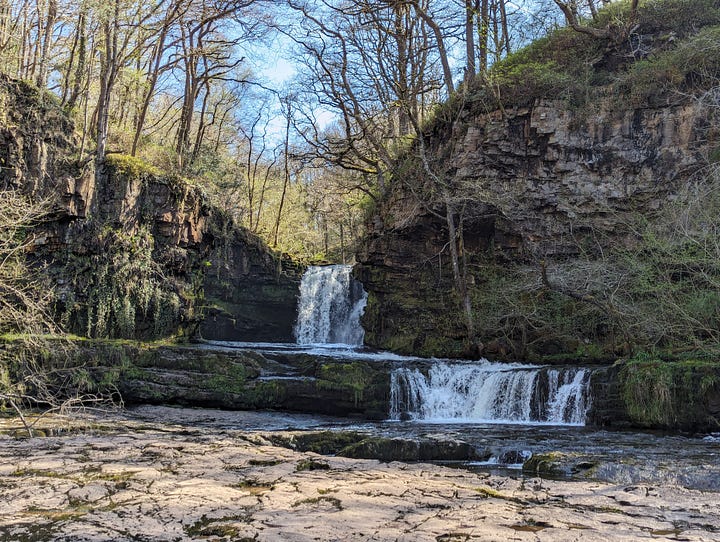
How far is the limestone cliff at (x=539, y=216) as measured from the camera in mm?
14734

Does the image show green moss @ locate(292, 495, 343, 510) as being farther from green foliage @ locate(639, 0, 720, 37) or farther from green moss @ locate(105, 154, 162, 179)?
green foliage @ locate(639, 0, 720, 37)

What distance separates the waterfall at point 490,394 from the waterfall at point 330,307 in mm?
7837

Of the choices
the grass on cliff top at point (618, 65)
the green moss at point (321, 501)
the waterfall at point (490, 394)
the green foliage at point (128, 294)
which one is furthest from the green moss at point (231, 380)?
the grass on cliff top at point (618, 65)

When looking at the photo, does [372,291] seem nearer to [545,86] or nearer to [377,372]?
[377,372]

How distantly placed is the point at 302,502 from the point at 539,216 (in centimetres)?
1400

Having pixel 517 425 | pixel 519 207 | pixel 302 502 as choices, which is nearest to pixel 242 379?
pixel 517 425

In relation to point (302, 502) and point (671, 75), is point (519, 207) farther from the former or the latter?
point (302, 502)

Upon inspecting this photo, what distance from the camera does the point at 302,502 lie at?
4.69 meters

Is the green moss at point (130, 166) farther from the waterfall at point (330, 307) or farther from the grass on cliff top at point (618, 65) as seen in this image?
the grass on cliff top at point (618, 65)

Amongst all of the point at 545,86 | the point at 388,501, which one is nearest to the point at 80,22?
the point at 545,86

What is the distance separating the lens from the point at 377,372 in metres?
13.5

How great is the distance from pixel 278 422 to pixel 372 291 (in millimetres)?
9077

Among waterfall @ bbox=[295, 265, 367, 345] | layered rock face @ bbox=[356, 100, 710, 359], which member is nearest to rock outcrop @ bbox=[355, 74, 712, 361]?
layered rock face @ bbox=[356, 100, 710, 359]

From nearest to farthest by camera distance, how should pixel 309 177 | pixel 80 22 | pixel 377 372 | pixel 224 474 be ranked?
pixel 224 474 → pixel 377 372 → pixel 80 22 → pixel 309 177
